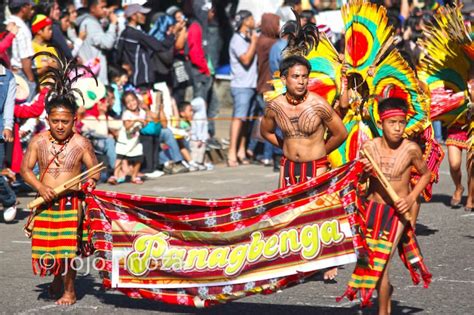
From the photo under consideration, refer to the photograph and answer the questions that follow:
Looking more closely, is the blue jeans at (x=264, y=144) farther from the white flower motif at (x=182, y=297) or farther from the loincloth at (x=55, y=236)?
the white flower motif at (x=182, y=297)

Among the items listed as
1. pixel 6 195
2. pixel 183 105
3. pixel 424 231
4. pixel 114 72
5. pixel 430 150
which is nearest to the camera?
pixel 430 150

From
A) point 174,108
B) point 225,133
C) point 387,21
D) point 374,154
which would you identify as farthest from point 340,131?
point 225,133

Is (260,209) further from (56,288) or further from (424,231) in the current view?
(424,231)

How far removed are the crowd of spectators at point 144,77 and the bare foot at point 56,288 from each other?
4.44 meters

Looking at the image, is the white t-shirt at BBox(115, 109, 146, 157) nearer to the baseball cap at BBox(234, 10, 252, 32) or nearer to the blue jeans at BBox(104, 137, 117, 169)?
the blue jeans at BBox(104, 137, 117, 169)

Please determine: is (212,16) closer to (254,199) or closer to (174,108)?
(174,108)

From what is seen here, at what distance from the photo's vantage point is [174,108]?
1686 centimetres

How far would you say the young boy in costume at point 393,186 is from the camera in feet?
24.6

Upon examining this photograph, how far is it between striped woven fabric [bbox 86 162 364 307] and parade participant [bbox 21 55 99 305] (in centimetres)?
34

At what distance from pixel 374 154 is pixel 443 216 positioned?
197 inches

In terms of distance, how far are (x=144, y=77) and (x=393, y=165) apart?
8.95 metres

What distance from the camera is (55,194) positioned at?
816cm

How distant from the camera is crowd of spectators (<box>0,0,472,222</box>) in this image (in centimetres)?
1423

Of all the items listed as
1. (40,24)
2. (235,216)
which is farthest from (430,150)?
(40,24)
